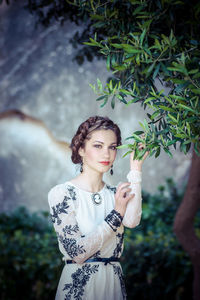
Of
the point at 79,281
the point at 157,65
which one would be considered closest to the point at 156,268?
the point at 79,281

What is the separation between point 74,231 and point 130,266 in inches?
112

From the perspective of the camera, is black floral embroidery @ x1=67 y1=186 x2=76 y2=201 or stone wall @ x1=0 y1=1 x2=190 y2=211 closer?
black floral embroidery @ x1=67 y1=186 x2=76 y2=201

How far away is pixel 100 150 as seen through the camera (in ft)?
8.89

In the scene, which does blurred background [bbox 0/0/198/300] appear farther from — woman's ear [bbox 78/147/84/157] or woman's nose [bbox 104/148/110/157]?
woman's nose [bbox 104/148/110/157]

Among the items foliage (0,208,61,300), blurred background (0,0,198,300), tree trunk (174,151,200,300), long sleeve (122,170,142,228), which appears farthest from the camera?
blurred background (0,0,198,300)

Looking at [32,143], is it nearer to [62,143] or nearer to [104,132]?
[62,143]

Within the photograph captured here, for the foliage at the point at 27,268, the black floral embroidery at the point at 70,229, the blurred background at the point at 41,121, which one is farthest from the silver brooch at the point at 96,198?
the blurred background at the point at 41,121

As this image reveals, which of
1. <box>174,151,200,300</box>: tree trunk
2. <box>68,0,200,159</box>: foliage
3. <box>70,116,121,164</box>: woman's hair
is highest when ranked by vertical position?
<box>68,0,200,159</box>: foliage

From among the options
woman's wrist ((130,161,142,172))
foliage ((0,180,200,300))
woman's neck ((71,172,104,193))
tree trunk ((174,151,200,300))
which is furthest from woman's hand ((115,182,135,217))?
foliage ((0,180,200,300))

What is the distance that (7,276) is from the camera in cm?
520

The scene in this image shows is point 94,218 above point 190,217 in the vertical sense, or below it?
above

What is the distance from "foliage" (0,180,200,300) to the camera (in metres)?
4.98

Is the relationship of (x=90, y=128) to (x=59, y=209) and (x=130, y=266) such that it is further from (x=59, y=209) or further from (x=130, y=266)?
(x=130, y=266)

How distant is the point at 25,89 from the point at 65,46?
3.29 feet
